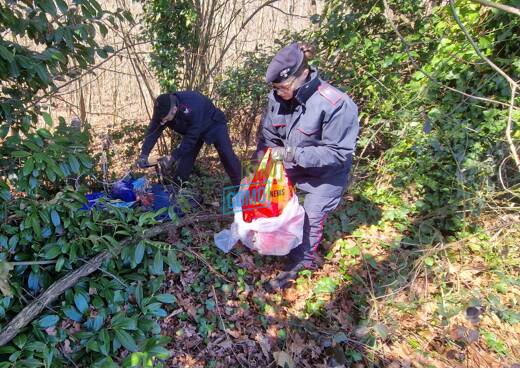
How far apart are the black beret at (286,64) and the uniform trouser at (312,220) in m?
1.00

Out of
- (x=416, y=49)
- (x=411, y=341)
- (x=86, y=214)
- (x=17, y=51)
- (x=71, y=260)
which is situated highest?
(x=17, y=51)

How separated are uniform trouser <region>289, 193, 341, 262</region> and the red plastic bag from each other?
205mm

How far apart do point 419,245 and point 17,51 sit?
146 inches

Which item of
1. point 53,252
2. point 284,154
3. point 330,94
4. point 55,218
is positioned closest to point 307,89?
point 330,94

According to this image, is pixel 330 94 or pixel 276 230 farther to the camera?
pixel 276 230

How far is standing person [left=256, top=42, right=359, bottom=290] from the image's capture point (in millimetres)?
2184

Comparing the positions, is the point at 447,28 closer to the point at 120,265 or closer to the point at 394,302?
the point at 394,302

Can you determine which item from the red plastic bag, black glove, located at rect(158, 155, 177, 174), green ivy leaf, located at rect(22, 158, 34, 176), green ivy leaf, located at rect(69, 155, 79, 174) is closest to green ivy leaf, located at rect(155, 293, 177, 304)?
the red plastic bag

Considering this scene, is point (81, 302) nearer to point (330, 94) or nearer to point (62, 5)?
point (62, 5)

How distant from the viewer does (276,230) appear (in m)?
2.41

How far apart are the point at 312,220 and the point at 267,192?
1.59 feet

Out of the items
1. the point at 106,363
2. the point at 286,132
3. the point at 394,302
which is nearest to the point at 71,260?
the point at 106,363

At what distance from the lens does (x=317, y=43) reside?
13.7ft

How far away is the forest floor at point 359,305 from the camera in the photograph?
2.38 m
